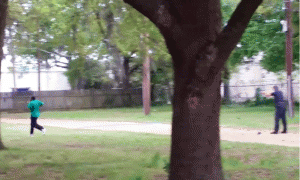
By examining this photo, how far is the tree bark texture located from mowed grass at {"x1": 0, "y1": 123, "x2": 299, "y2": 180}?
144cm

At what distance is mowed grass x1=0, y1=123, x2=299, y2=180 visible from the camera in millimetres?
7805

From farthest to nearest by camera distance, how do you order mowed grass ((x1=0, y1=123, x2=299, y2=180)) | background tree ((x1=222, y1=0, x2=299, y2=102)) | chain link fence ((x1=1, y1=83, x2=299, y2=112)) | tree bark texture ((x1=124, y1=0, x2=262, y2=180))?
chain link fence ((x1=1, y1=83, x2=299, y2=112))
background tree ((x1=222, y1=0, x2=299, y2=102))
mowed grass ((x1=0, y1=123, x2=299, y2=180))
tree bark texture ((x1=124, y1=0, x2=262, y2=180))

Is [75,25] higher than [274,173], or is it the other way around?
[75,25]

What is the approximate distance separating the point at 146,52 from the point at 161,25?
8442 millimetres

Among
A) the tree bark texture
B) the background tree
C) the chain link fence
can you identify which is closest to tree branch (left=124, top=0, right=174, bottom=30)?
the tree bark texture

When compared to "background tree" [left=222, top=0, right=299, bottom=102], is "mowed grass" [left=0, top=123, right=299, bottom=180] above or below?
below

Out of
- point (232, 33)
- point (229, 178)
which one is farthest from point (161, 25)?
point (229, 178)

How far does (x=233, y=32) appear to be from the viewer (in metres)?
5.97

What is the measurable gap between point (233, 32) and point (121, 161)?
460 centimetres

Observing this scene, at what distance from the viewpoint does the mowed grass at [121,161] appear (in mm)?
7805

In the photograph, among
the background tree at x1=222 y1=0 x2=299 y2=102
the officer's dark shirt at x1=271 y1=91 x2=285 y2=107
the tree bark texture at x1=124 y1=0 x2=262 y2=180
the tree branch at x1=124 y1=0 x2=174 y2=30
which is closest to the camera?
the tree bark texture at x1=124 y1=0 x2=262 y2=180

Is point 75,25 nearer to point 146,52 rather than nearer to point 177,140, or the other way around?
point 146,52

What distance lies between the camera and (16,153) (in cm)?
1080

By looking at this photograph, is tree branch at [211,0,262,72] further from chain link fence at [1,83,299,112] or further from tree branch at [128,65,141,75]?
tree branch at [128,65,141,75]
